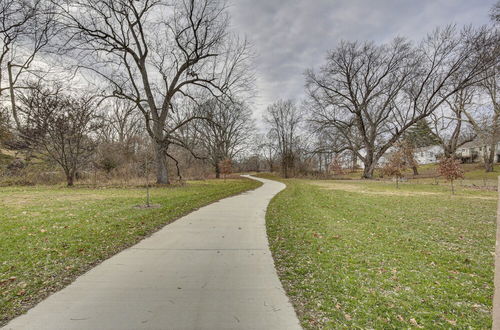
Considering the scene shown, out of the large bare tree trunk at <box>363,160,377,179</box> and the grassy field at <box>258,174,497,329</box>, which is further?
the large bare tree trunk at <box>363,160,377,179</box>

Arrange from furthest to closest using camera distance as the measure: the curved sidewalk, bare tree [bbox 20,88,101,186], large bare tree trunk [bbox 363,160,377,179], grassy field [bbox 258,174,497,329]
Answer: large bare tree trunk [bbox 363,160,377,179] → bare tree [bbox 20,88,101,186] → grassy field [bbox 258,174,497,329] → the curved sidewalk

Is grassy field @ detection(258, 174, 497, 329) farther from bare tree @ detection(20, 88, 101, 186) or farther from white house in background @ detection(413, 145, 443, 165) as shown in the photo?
white house in background @ detection(413, 145, 443, 165)

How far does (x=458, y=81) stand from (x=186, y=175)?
32.8 m

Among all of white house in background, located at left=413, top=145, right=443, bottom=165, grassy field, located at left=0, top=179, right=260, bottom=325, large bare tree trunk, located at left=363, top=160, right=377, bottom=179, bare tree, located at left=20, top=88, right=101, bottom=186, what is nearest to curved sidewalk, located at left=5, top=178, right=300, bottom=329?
grassy field, located at left=0, top=179, right=260, bottom=325

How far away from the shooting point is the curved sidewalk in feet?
7.02

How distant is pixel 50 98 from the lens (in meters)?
17.2

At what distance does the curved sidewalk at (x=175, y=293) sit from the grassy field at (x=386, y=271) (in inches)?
14.9

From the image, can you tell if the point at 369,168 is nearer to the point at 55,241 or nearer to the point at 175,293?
the point at 175,293

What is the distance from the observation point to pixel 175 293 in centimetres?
263

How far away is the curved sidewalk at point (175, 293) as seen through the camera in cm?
214

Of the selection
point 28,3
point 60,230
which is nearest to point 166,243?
point 60,230

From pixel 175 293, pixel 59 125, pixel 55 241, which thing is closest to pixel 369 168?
pixel 175 293

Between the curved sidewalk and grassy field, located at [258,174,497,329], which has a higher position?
the curved sidewalk

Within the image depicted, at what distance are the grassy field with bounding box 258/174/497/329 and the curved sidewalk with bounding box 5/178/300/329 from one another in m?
0.38
